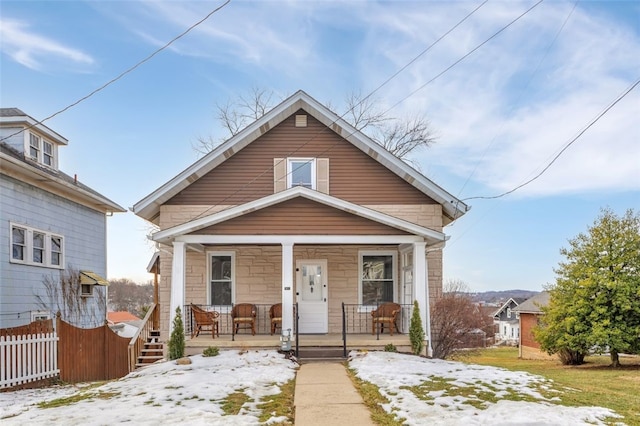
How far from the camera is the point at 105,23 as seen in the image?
10.9m

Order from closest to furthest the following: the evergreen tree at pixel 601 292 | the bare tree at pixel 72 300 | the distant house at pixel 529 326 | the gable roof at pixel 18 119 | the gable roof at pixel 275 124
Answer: the gable roof at pixel 275 124, the gable roof at pixel 18 119, the bare tree at pixel 72 300, the evergreen tree at pixel 601 292, the distant house at pixel 529 326

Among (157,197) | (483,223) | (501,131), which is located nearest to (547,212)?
(483,223)

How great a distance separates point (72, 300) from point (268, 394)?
12.7 metres

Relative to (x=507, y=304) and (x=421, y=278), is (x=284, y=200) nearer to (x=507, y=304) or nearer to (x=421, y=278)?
(x=421, y=278)

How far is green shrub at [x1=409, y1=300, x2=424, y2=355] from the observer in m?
11.7

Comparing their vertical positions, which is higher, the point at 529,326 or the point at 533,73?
the point at 533,73

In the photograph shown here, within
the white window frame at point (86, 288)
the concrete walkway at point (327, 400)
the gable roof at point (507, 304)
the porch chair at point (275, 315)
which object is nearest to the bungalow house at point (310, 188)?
the porch chair at point (275, 315)

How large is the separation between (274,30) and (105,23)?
3.54m

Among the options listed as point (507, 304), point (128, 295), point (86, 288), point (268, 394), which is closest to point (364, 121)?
point (86, 288)

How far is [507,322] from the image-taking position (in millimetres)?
67188

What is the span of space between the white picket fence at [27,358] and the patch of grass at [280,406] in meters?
6.22

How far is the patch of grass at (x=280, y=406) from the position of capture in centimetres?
634

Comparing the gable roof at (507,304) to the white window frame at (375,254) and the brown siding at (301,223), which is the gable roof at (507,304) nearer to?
the white window frame at (375,254)

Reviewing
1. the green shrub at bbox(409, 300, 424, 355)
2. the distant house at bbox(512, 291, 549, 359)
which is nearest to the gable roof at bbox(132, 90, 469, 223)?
the green shrub at bbox(409, 300, 424, 355)
